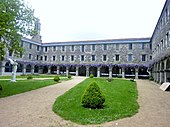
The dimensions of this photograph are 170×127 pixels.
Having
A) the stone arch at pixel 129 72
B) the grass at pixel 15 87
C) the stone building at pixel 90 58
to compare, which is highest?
the stone building at pixel 90 58

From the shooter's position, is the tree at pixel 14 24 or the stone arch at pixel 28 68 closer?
the tree at pixel 14 24

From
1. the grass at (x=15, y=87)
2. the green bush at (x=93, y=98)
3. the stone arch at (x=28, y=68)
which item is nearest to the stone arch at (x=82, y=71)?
the stone arch at (x=28, y=68)

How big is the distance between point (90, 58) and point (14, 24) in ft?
94.9

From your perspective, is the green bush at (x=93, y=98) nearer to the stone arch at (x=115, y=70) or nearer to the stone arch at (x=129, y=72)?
the stone arch at (x=129, y=72)

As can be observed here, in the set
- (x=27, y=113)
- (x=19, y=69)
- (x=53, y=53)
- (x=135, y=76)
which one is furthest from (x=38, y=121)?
(x=53, y=53)

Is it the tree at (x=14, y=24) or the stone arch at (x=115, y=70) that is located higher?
the tree at (x=14, y=24)

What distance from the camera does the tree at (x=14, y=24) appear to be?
10937mm

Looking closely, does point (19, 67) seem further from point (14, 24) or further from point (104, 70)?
point (14, 24)

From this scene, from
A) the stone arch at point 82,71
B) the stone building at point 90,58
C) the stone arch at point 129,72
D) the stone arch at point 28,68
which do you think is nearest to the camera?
the stone building at point 90,58

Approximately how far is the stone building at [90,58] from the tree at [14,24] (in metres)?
21.8

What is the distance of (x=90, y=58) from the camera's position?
41000 millimetres

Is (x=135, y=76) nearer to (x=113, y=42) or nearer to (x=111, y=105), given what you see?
(x=113, y=42)

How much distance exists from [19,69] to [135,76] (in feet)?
83.4

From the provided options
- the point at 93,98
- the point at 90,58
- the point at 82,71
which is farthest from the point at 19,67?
the point at 93,98
